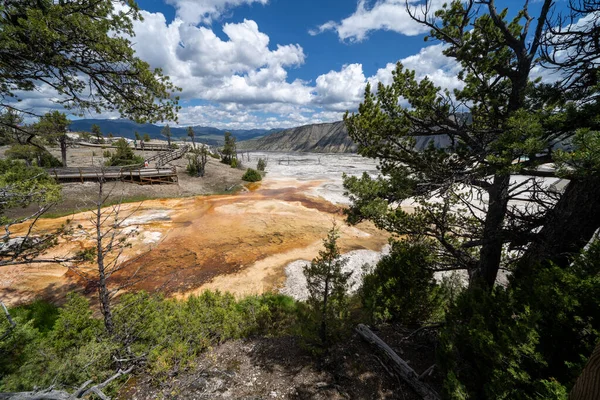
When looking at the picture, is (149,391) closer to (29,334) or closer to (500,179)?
(29,334)

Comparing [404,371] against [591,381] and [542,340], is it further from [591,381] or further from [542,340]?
[591,381]

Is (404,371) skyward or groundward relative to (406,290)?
groundward

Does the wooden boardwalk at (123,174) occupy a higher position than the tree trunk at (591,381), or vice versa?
the tree trunk at (591,381)

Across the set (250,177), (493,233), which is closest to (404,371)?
(493,233)

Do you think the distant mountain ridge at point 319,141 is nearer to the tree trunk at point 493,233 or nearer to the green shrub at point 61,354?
the tree trunk at point 493,233

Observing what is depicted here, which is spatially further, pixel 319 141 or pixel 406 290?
pixel 319 141

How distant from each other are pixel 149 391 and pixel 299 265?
8143 millimetres

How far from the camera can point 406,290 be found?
19.1 feet

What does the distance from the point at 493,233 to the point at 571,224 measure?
112 cm

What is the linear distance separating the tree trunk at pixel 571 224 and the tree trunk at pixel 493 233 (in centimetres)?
69

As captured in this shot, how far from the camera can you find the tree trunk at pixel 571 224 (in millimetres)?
3795

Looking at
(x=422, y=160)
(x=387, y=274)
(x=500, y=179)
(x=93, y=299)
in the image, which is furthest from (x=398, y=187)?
(x=93, y=299)

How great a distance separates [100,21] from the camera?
4703 mm

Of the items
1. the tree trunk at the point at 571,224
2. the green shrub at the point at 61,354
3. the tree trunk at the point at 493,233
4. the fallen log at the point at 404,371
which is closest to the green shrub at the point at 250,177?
the green shrub at the point at 61,354
